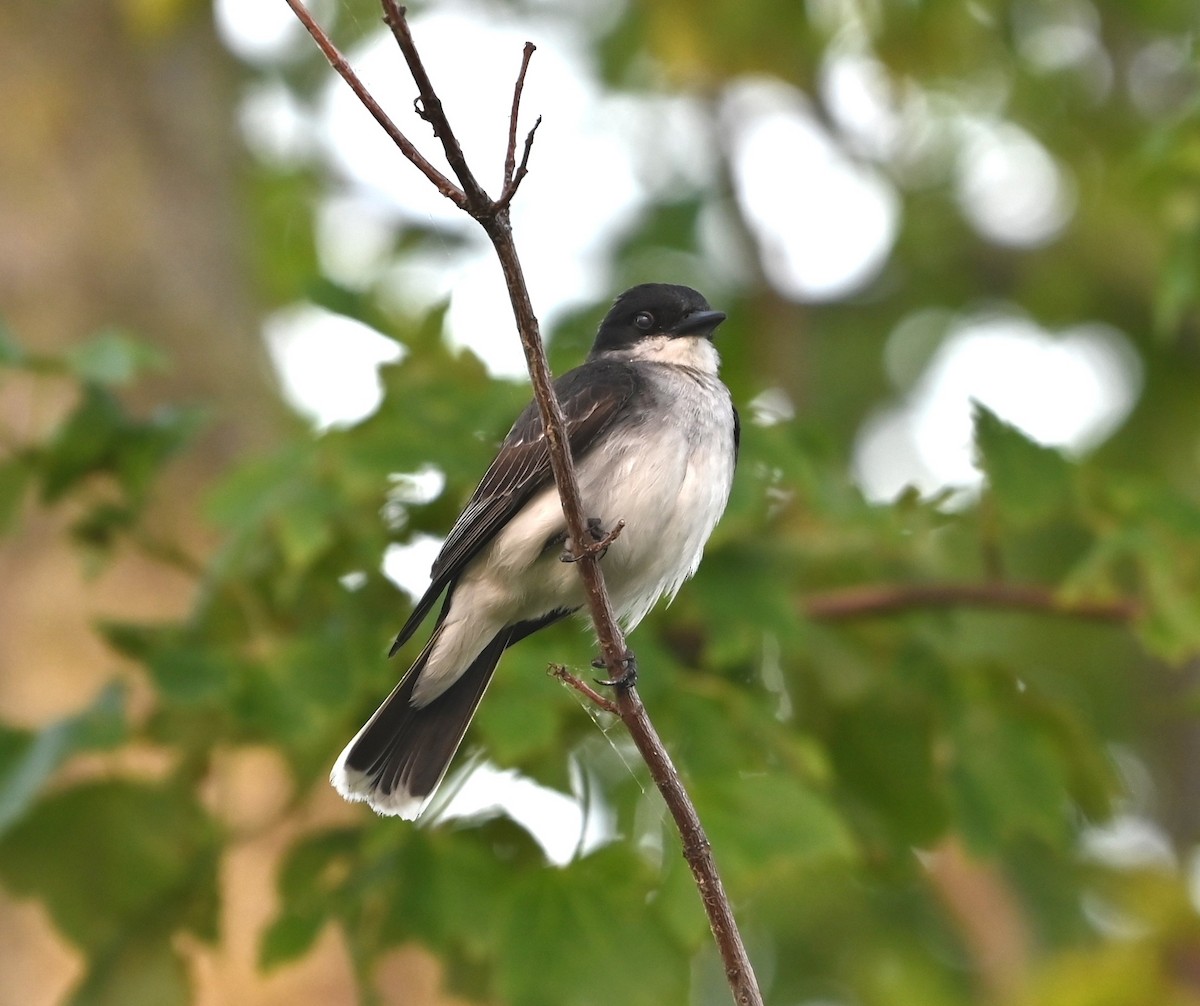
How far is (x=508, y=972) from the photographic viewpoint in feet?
13.0

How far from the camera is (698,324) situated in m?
4.64

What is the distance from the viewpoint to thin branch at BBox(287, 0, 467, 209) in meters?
2.45

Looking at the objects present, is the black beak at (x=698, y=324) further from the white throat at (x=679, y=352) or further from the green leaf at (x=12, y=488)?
the green leaf at (x=12, y=488)

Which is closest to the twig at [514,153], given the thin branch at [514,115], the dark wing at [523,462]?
the thin branch at [514,115]

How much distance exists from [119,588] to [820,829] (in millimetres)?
2885

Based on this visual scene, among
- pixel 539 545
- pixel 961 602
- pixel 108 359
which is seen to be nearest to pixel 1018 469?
pixel 961 602

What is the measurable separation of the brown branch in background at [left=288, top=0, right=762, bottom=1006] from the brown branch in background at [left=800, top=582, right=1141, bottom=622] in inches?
85.9

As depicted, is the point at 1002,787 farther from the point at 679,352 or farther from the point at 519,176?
the point at 519,176

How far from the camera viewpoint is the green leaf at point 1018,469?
14.3 ft

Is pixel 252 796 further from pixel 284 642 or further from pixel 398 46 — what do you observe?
pixel 398 46

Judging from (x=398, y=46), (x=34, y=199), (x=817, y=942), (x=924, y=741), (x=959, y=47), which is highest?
(x=398, y=46)

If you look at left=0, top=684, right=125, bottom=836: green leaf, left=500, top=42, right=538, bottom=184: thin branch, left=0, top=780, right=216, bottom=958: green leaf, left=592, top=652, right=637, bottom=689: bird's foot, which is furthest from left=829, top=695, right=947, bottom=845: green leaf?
left=500, top=42, right=538, bottom=184: thin branch

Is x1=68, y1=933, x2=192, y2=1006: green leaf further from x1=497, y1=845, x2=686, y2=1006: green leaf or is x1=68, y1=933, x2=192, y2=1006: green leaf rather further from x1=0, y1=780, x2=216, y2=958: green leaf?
x1=497, y1=845, x2=686, y2=1006: green leaf

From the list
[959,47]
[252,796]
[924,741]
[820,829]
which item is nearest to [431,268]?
[959,47]
